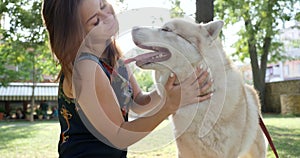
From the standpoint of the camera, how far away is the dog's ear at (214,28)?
2.52 meters

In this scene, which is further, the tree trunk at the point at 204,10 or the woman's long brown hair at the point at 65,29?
the tree trunk at the point at 204,10

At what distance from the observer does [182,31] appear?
2600mm

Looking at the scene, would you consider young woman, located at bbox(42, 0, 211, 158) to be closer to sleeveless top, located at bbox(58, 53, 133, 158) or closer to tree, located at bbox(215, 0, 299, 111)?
sleeveless top, located at bbox(58, 53, 133, 158)

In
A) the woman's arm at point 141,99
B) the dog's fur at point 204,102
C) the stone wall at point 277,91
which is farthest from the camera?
the stone wall at point 277,91

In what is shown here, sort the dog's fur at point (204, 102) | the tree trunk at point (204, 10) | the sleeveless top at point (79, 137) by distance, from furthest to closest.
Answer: the tree trunk at point (204, 10)
the dog's fur at point (204, 102)
the sleeveless top at point (79, 137)

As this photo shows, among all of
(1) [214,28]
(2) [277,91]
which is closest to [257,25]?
(2) [277,91]

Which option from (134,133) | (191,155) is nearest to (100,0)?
(134,133)

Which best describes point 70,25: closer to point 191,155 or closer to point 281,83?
point 191,155

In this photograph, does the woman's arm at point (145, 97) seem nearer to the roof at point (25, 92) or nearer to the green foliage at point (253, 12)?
the green foliage at point (253, 12)

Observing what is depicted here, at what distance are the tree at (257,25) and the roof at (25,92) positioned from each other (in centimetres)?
1580

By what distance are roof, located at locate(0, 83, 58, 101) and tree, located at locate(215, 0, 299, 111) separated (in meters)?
15.8

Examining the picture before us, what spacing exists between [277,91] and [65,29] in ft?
70.3

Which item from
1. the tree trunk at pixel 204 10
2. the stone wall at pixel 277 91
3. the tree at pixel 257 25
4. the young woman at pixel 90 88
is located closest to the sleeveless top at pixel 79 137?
the young woman at pixel 90 88

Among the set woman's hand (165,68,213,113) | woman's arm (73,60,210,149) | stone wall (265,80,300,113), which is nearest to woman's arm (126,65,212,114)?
woman's hand (165,68,213,113)
